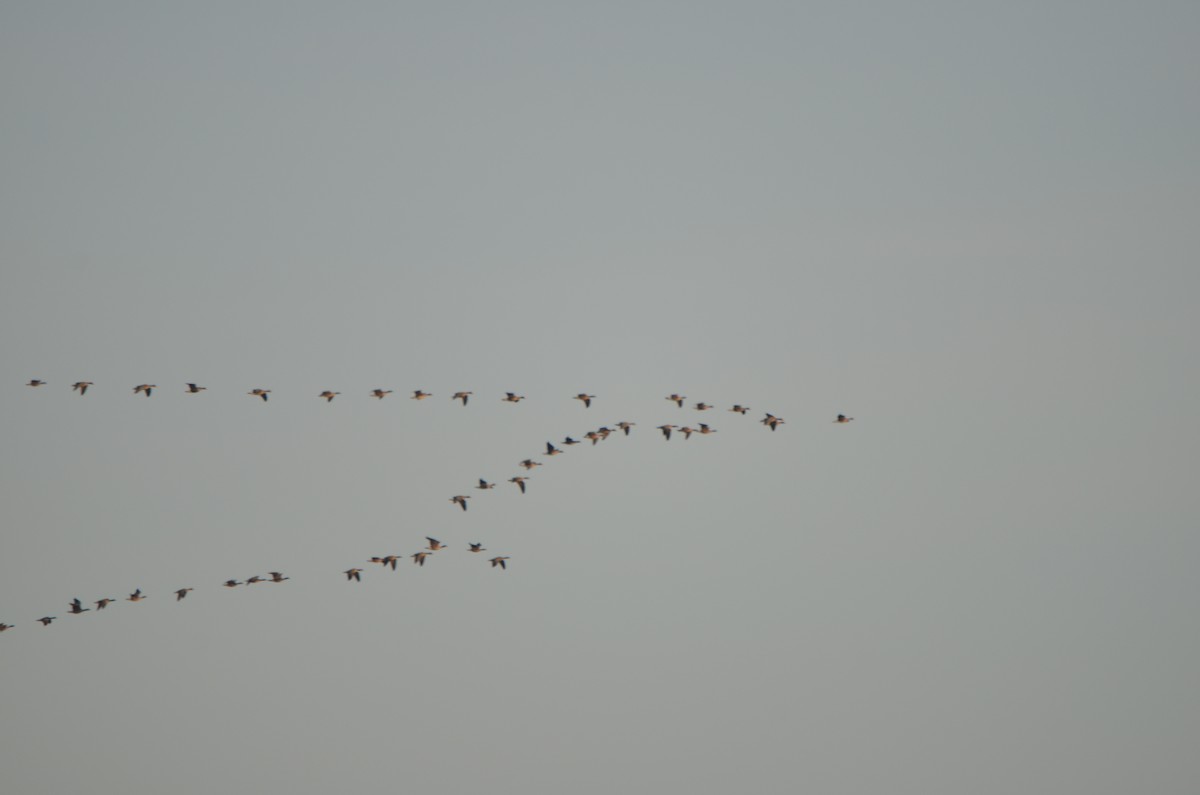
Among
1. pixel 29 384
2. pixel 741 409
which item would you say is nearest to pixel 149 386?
pixel 29 384

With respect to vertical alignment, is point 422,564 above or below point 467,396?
below

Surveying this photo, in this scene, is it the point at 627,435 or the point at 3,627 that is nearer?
the point at 627,435

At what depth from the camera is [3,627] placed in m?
118

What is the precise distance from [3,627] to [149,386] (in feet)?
70.3

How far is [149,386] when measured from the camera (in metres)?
112

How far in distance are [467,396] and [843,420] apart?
24.8m

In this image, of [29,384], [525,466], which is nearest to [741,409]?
[525,466]

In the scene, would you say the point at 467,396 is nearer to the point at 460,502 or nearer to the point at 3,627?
the point at 460,502

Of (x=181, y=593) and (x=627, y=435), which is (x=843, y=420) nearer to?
(x=627, y=435)

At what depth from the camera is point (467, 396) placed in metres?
112

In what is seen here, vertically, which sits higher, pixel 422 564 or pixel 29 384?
pixel 29 384

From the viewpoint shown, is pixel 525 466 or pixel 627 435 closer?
pixel 627 435

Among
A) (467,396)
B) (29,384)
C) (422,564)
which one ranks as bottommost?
(422,564)

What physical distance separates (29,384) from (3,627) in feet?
60.2
